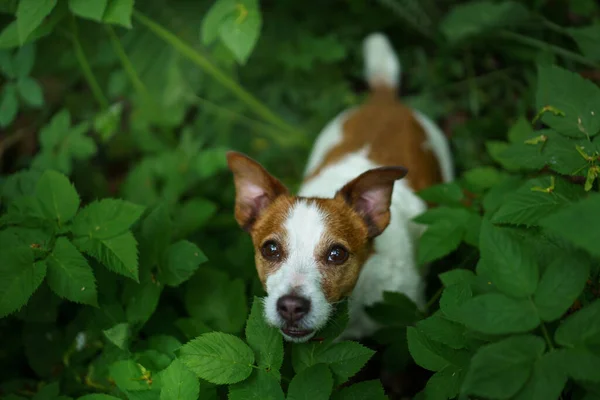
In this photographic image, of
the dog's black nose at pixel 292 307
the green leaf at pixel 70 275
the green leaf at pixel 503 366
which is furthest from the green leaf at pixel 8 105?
the green leaf at pixel 503 366

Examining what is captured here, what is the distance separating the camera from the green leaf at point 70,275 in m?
2.05

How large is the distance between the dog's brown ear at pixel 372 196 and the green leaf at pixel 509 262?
717 mm

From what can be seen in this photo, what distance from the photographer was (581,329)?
1.50 meters

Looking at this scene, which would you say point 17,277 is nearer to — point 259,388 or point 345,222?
point 259,388

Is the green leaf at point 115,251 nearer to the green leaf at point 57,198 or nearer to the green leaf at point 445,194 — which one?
the green leaf at point 57,198

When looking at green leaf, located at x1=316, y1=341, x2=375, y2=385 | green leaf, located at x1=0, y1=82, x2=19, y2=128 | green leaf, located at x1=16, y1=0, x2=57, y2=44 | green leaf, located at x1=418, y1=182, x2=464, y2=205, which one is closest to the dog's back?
green leaf, located at x1=418, y1=182, x2=464, y2=205

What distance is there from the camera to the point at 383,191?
95.3 inches

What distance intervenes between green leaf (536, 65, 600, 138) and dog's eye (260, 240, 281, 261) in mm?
1282

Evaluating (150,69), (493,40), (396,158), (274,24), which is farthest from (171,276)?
(493,40)

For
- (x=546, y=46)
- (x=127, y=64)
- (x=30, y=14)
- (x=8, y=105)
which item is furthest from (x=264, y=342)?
(x=546, y=46)

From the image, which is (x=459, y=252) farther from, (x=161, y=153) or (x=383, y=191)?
(x=161, y=153)

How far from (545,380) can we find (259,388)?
0.95 metres

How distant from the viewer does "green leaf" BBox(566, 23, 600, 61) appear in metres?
2.82

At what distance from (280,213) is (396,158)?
1077 mm
